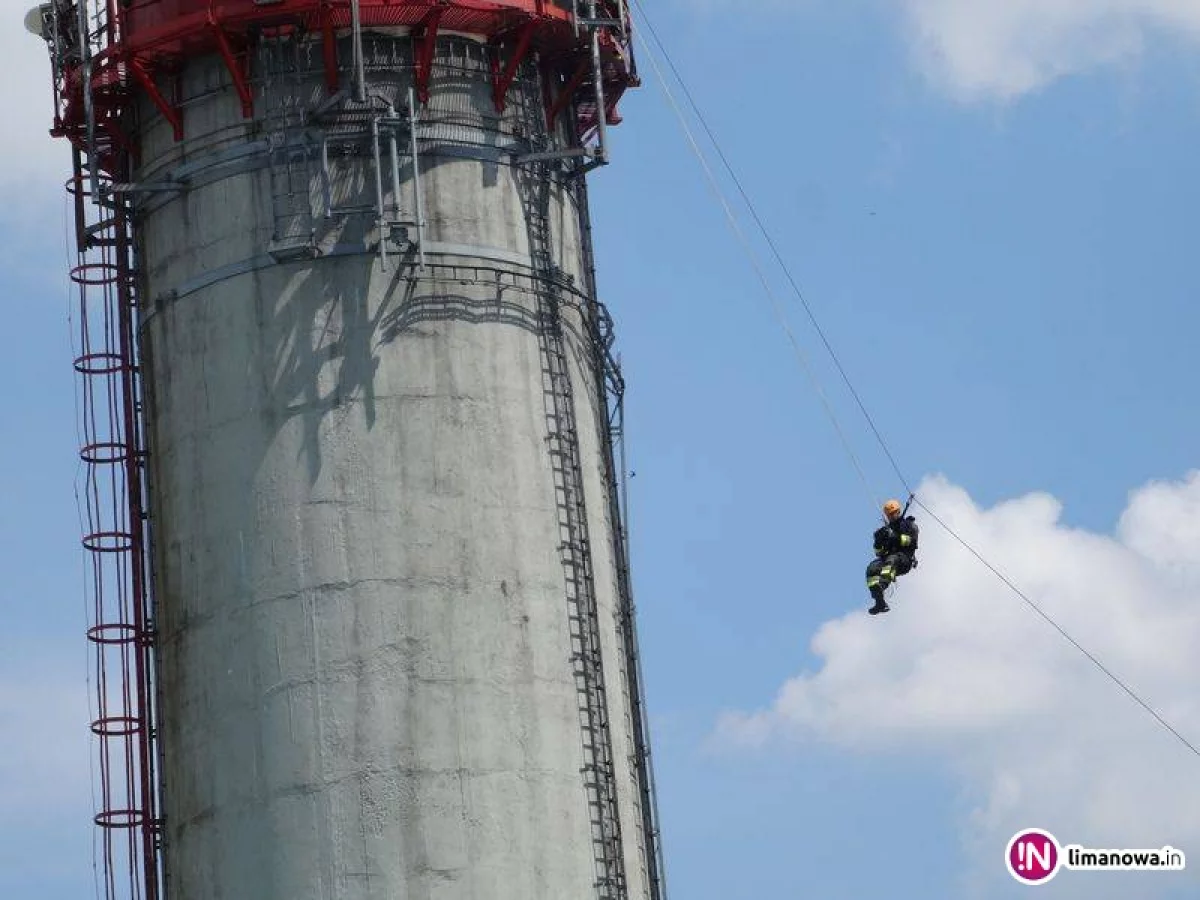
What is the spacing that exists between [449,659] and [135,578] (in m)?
6.58

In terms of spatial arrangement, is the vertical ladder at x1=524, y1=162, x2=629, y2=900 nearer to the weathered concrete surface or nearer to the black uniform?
the weathered concrete surface

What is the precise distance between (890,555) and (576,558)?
5.78 m

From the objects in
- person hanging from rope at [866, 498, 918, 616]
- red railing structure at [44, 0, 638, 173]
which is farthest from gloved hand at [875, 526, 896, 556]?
red railing structure at [44, 0, 638, 173]

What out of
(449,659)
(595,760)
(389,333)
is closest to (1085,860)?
(595,760)

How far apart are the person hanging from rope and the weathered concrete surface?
4647mm

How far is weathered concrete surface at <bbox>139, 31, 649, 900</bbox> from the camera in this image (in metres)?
43.4

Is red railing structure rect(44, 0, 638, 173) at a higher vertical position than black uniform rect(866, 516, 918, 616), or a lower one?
higher

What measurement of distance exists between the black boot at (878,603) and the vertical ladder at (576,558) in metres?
5.07

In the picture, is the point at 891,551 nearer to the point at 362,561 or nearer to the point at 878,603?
the point at 878,603

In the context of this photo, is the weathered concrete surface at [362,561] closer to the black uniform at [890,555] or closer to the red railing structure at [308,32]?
the red railing structure at [308,32]

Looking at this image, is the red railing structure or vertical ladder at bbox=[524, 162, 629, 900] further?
the red railing structure

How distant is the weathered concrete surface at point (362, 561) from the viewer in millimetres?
43438

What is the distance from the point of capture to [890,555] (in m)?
47.8

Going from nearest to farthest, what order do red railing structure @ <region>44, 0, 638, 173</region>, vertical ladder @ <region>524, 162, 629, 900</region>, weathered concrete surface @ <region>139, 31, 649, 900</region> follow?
weathered concrete surface @ <region>139, 31, 649, 900</region>, vertical ladder @ <region>524, 162, 629, 900</region>, red railing structure @ <region>44, 0, 638, 173</region>
